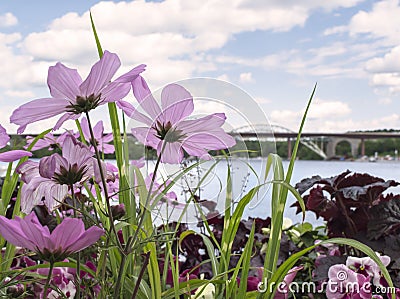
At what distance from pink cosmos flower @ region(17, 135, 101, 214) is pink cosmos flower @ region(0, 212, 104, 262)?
0.12ft

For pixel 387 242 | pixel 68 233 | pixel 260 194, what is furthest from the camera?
pixel 387 242

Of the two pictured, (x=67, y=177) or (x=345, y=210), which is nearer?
(x=67, y=177)

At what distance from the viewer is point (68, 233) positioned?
42 centimetres

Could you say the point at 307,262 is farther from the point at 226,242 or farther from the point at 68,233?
the point at 68,233

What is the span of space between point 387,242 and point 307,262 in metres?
0.15

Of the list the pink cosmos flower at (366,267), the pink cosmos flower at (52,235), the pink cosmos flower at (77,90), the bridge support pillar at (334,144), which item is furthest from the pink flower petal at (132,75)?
the bridge support pillar at (334,144)

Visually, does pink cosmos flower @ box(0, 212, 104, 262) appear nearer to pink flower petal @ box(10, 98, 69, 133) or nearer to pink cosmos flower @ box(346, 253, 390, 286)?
pink flower petal @ box(10, 98, 69, 133)

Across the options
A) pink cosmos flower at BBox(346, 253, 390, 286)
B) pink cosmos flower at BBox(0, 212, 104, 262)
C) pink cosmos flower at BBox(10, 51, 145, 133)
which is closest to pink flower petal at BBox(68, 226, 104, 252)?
pink cosmos flower at BBox(0, 212, 104, 262)

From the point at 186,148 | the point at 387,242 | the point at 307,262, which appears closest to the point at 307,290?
the point at 307,262

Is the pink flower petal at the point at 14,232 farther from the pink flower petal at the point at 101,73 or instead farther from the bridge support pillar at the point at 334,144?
the bridge support pillar at the point at 334,144

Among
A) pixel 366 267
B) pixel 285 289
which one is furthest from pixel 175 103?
pixel 366 267

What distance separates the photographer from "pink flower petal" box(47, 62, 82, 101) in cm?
43

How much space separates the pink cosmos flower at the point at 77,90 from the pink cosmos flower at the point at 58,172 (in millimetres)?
45

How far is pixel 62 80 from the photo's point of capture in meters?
0.43
